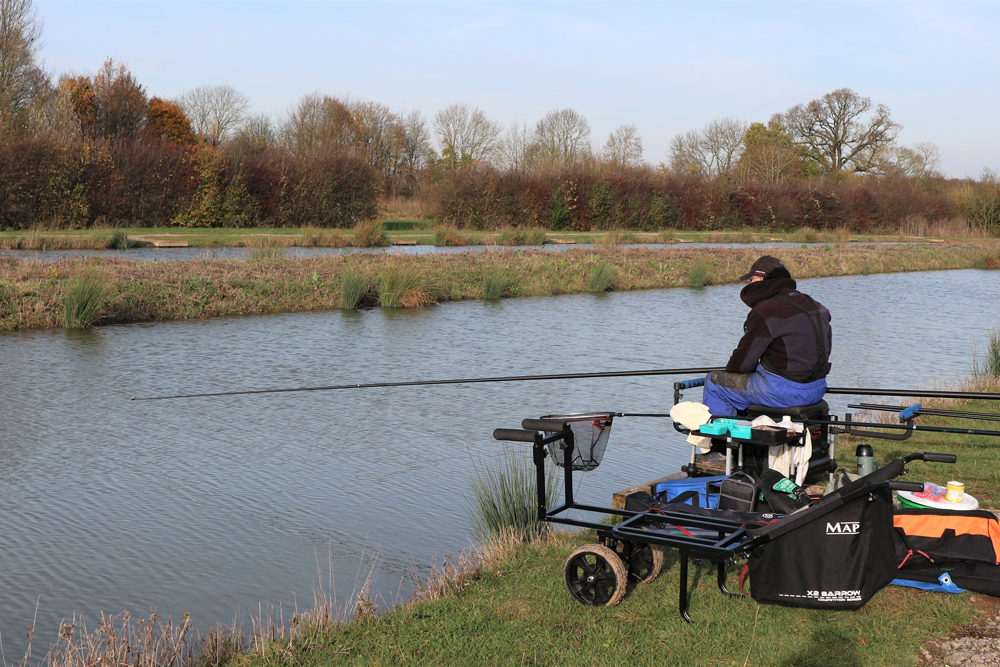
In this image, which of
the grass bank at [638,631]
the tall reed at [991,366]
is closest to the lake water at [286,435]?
the tall reed at [991,366]

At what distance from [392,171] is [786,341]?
64287 mm

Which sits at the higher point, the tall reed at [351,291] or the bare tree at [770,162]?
the bare tree at [770,162]

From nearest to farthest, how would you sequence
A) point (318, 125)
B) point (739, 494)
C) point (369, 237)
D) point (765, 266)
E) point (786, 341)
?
point (739, 494)
point (786, 341)
point (765, 266)
point (369, 237)
point (318, 125)

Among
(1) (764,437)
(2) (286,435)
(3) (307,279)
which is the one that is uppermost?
(3) (307,279)

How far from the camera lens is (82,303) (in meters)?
13.9

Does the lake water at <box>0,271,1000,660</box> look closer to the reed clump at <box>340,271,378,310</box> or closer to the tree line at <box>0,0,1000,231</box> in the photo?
the reed clump at <box>340,271,378,310</box>

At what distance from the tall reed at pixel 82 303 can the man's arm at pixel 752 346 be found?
11.5m

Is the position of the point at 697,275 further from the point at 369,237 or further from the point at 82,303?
the point at 82,303

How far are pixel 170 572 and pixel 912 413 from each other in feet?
14.0

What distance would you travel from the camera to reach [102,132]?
45.0 m

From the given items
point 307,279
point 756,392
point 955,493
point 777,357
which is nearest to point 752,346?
point 777,357

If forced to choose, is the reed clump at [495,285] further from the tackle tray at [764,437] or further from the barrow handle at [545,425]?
the barrow handle at [545,425]

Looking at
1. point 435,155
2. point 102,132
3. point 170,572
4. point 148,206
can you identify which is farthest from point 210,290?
point 435,155

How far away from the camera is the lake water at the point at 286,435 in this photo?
17.0ft
